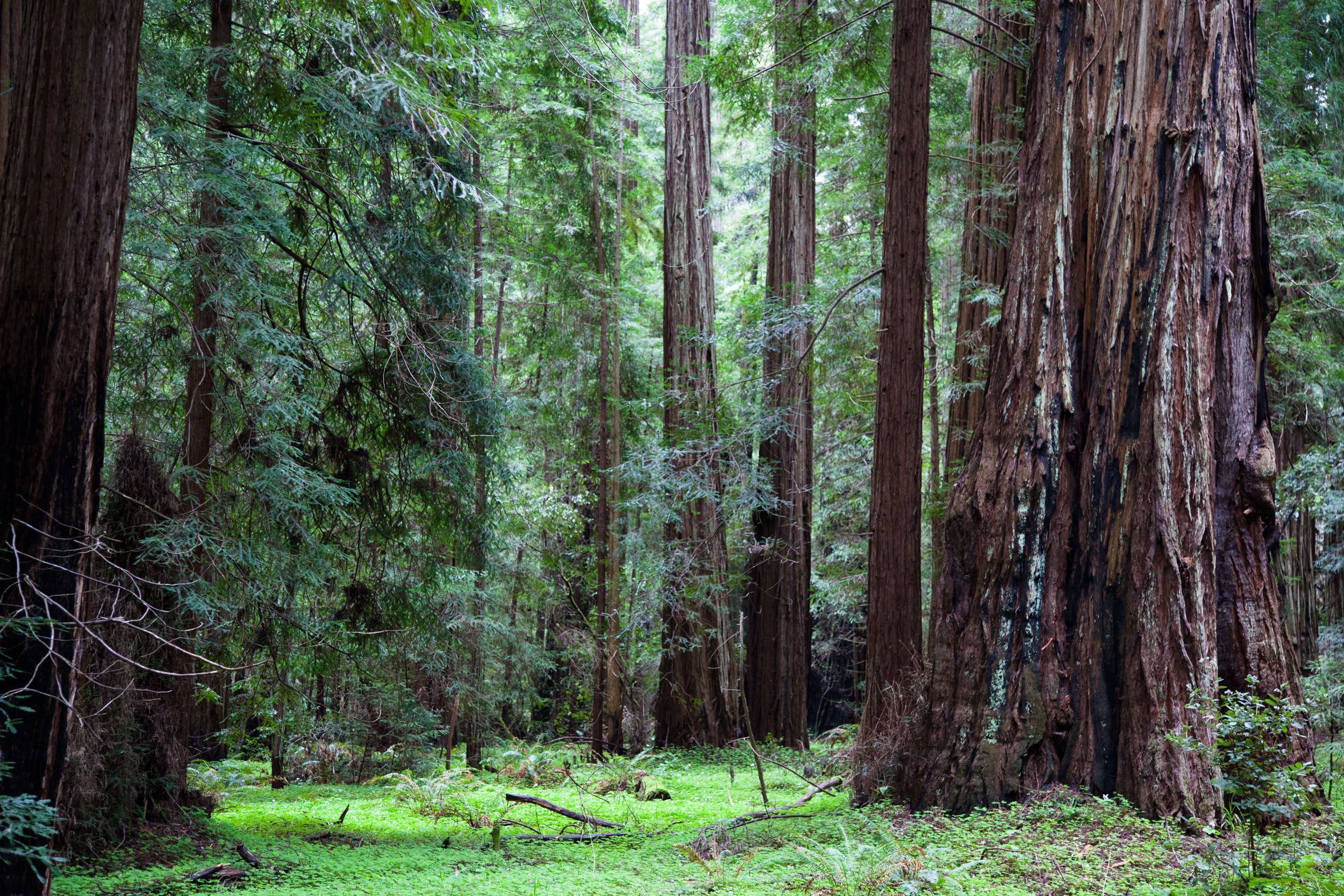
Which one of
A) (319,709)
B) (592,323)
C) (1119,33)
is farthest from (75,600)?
(592,323)

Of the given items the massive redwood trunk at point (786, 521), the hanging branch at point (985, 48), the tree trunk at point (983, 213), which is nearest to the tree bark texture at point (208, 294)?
the hanging branch at point (985, 48)

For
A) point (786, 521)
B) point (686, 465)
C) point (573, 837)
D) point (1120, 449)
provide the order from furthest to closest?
point (786, 521)
point (686, 465)
point (573, 837)
point (1120, 449)

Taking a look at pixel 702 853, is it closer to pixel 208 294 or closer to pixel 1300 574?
pixel 208 294

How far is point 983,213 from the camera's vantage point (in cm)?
1034

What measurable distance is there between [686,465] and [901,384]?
3953mm

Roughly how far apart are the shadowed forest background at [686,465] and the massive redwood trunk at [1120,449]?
0.09 ft

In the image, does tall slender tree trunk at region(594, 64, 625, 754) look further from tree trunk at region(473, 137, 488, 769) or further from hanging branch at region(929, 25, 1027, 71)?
hanging branch at region(929, 25, 1027, 71)

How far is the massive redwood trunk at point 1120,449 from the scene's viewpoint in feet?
15.8

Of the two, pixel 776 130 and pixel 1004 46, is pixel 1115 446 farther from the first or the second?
pixel 776 130

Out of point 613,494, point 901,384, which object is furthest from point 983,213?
point 613,494

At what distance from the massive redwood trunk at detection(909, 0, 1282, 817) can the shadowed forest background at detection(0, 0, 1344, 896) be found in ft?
0.09

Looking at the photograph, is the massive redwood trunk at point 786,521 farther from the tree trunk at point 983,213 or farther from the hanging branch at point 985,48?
the hanging branch at point 985,48

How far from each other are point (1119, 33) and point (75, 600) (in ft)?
22.1

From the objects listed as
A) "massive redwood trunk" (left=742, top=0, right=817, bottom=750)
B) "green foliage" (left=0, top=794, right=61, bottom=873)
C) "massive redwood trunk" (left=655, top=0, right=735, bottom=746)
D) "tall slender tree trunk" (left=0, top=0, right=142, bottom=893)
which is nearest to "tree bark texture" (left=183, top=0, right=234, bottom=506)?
"tall slender tree trunk" (left=0, top=0, right=142, bottom=893)
